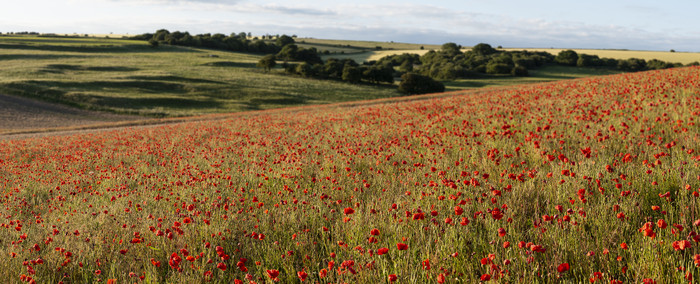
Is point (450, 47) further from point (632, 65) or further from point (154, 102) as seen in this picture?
point (154, 102)

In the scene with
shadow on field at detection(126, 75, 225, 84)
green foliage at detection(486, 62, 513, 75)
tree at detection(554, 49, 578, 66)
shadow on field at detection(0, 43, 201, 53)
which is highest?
tree at detection(554, 49, 578, 66)

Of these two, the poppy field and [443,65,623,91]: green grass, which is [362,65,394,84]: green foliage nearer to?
[443,65,623,91]: green grass

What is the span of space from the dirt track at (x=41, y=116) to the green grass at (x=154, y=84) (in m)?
1.65

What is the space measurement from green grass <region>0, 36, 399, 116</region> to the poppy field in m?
33.5

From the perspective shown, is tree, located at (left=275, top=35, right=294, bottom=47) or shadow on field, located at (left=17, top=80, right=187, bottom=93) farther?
tree, located at (left=275, top=35, right=294, bottom=47)

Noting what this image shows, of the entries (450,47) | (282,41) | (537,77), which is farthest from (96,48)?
(450,47)

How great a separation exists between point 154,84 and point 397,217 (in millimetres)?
51443

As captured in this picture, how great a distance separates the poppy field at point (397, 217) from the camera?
329cm

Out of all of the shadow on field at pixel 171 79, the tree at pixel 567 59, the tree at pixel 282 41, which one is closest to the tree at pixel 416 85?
the shadow on field at pixel 171 79

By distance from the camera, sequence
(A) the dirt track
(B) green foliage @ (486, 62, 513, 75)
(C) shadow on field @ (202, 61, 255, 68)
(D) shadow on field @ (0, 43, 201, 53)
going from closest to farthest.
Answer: (A) the dirt track, (C) shadow on field @ (202, 61, 255, 68), (D) shadow on field @ (0, 43, 201, 53), (B) green foliage @ (486, 62, 513, 75)

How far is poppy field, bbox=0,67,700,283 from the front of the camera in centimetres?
329

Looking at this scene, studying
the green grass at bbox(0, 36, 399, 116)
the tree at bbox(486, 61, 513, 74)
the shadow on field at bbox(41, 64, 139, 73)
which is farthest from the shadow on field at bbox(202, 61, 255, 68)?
the tree at bbox(486, 61, 513, 74)

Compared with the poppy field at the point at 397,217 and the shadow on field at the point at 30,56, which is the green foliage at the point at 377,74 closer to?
the shadow on field at the point at 30,56

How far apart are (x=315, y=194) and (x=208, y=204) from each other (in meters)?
1.45
